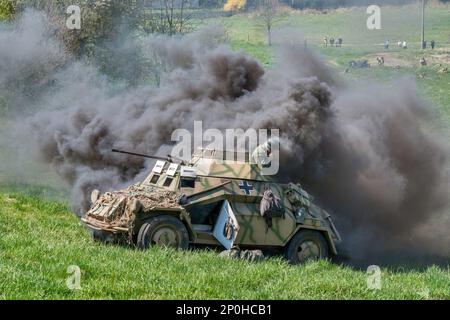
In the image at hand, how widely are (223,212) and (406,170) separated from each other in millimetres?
6206

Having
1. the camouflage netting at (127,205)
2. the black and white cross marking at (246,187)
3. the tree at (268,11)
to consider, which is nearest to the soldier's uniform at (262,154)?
the black and white cross marking at (246,187)

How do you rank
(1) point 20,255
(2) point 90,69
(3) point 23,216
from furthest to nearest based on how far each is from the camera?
(2) point 90,69, (3) point 23,216, (1) point 20,255

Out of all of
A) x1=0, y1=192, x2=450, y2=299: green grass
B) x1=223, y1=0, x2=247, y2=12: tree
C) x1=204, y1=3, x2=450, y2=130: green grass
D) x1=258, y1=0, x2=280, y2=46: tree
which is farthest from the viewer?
x1=223, y1=0, x2=247, y2=12: tree

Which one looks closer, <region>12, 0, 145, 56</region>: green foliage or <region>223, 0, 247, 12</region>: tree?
<region>12, 0, 145, 56</region>: green foliage

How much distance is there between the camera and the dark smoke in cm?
1866

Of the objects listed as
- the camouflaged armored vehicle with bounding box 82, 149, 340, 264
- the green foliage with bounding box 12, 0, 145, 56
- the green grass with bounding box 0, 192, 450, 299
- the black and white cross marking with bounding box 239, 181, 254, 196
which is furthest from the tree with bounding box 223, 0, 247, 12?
the green grass with bounding box 0, 192, 450, 299

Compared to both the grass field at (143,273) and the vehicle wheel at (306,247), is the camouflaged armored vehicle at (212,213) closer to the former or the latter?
the vehicle wheel at (306,247)

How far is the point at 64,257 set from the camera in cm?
1330

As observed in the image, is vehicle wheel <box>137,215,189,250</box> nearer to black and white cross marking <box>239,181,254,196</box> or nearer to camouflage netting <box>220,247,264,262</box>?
camouflage netting <box>220,247,264,262</box>
